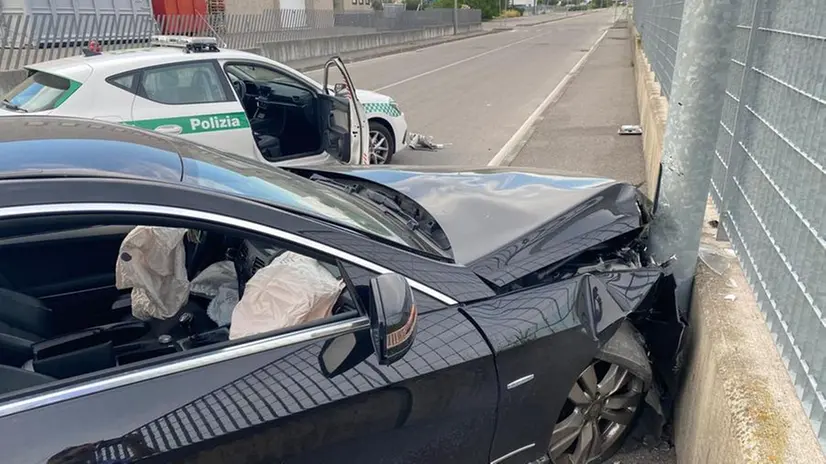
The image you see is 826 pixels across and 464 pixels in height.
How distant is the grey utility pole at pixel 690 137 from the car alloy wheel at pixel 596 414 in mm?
701

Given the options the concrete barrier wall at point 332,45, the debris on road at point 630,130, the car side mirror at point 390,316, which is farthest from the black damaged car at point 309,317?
the concrete barrier wall at point 332,45

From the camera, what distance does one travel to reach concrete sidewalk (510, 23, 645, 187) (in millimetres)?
7512

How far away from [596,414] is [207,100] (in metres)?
4.68

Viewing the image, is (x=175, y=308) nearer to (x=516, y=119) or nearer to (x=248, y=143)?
(x=248, y=143)

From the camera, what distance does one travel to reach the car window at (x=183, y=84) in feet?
18.4

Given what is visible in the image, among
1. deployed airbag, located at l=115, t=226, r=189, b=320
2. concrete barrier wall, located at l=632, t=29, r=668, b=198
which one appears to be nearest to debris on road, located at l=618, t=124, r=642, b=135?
concrete barrier wall, located at l=632, t=29, r=668, b=198

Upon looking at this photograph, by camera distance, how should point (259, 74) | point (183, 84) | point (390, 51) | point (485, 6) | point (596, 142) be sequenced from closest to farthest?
point (183, 84), point (259, 74), point (596, 142), point (390, 51), point (485, 6)

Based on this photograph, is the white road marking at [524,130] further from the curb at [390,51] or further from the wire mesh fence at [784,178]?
the curb at [390,51]

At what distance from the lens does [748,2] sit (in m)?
3.38

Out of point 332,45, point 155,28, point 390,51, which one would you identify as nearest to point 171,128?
point 155,28

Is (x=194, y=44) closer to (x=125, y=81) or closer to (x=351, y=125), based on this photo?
(x=125, y=81)

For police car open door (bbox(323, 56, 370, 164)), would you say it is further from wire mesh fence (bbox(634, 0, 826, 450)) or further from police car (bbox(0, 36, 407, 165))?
wire mesh fence (bbox(634, 0, 826, 450))

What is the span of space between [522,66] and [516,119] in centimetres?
1069

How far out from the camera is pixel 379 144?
24.7 ft
